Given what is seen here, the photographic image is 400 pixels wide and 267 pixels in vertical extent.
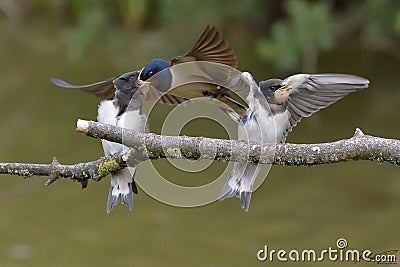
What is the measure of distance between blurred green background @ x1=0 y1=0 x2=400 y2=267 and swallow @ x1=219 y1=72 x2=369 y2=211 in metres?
2.30

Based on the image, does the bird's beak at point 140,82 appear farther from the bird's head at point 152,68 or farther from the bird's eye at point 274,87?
the bird's eye at point 274,87

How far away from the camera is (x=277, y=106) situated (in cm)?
240

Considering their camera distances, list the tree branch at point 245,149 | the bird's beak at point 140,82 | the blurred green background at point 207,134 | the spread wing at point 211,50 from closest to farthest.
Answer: the tree branch at point 245,149 → the spread wing at point 211,50 → the bird's beak at point 140,82 → the blurred green background at point 207,134

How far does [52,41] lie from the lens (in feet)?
27.2

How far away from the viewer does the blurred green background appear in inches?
197

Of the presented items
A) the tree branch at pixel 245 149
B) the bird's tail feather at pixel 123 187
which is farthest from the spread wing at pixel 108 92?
the tree branch at pixel 245 149

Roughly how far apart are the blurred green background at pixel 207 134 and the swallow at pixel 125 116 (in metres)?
2.40

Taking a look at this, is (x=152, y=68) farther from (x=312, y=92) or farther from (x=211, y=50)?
(x=312, y=92)

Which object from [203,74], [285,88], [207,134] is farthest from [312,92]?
[207,134]

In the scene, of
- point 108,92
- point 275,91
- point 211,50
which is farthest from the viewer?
point 108,92

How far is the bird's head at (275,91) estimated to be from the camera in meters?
2.38

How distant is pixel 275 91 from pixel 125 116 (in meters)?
0.44

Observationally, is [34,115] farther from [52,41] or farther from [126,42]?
[52,41]

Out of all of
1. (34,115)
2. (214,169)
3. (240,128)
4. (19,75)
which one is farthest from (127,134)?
(19,75)
